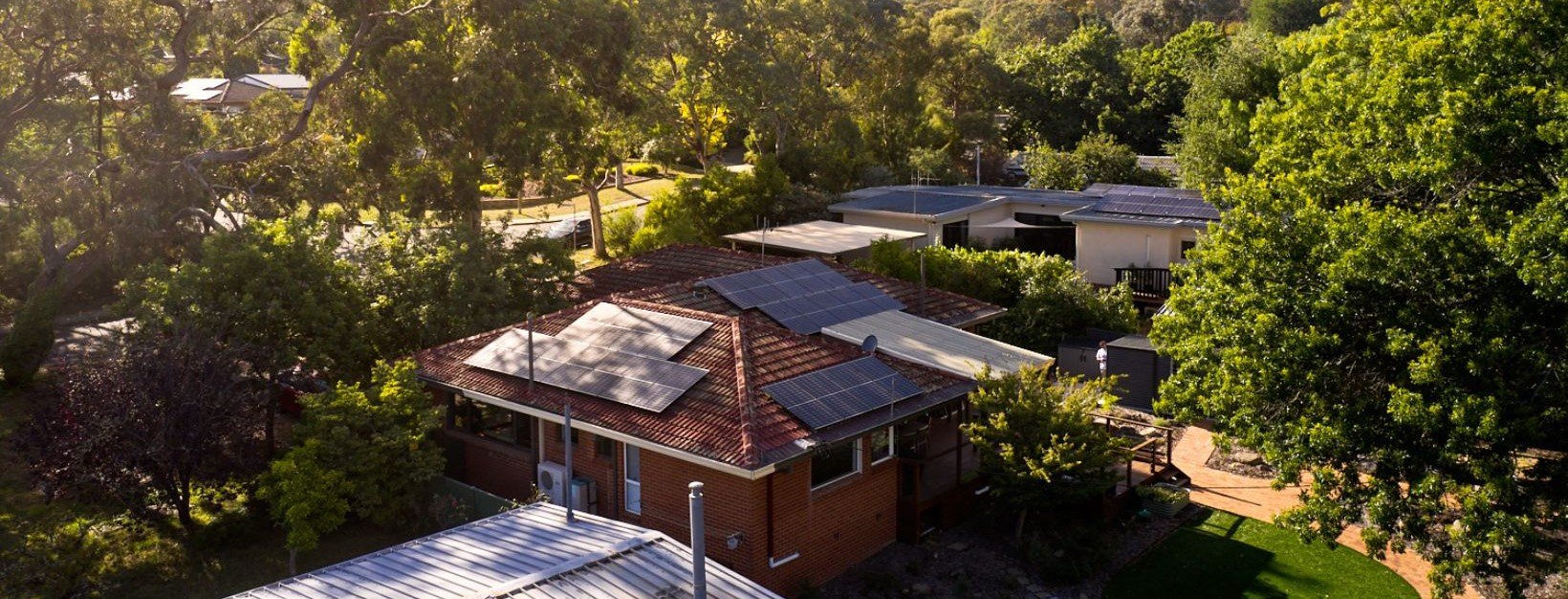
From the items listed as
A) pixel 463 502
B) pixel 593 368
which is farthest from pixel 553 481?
pixel 593 368

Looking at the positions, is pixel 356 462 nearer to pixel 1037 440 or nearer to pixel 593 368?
pixel 593 368

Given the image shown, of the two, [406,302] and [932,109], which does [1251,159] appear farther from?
[406,302]

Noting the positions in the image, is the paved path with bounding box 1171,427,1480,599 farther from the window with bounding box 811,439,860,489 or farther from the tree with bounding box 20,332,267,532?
the tree with bounding box 20,332,267,532

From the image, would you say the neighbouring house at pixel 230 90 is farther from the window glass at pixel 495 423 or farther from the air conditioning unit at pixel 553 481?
the air conditioning unit at pixel 553 481

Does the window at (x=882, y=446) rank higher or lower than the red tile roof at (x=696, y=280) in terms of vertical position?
lower

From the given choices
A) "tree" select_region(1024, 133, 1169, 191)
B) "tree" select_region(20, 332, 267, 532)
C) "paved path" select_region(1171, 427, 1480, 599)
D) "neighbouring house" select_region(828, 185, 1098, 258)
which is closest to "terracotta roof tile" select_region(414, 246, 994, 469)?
"tree" select_region(20, 332, 267, 532)

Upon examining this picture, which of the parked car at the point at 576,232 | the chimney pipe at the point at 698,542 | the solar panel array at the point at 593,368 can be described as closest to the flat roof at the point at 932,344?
the solar panel array at the point at 593,368

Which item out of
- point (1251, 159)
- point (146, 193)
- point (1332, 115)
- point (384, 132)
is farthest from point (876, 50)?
point (1332, 115)
